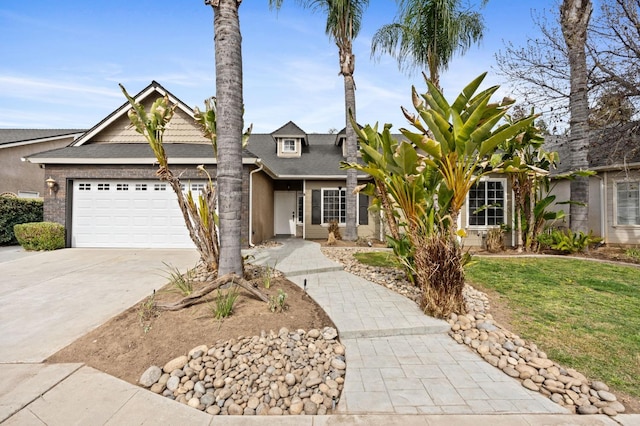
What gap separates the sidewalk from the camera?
2.32 meters

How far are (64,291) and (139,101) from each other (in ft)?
28.6

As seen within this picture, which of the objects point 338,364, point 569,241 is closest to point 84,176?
point 338,364

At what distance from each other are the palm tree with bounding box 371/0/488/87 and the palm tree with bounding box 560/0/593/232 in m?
2.75

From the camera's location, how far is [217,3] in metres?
4.72

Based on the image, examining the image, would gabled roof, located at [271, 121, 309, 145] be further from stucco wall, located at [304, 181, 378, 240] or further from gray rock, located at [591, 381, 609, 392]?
gray rock, located at [591, 381, 609, 392]

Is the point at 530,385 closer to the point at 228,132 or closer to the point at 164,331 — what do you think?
the point at 164,331

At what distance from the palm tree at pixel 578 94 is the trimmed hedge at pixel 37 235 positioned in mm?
16708

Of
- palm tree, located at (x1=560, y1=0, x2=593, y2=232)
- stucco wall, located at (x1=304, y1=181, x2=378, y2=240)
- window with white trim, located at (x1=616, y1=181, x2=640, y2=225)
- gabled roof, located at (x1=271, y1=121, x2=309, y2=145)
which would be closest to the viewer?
palm tree, located at (x1=560, y1=0, x2=593, y2=232)

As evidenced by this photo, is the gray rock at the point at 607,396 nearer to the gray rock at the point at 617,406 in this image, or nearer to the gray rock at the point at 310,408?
the gray rock at the point at 617,406

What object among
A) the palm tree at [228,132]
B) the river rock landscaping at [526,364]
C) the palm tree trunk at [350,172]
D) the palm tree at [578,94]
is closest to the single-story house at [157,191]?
the palm tree trunk at [350,172]

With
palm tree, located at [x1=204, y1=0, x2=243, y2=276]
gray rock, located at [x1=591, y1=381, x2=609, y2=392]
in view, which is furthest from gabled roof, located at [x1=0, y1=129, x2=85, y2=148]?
gray rock, located at [x1=591, y1=381, x2=609, y2=392]

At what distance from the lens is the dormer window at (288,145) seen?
51.2 feet

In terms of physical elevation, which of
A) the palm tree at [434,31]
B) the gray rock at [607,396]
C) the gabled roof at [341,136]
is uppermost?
the palm tree at [434,31]

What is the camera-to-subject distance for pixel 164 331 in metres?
3.52
